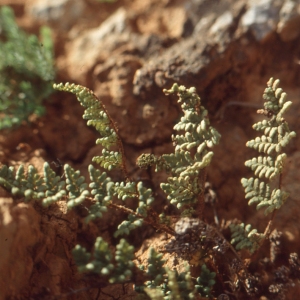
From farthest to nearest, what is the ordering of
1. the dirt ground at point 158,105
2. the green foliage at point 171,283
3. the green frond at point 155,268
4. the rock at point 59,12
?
1. the rock at point 59,12
2. the dirt ground at point 158,105
3. the green frond at point 155,268
4. the green foliage at point 171,283

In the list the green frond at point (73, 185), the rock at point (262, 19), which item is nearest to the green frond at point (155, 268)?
the green frond at point (73, 185)

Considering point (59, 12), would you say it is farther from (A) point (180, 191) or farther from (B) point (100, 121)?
(A) point (180, 191)

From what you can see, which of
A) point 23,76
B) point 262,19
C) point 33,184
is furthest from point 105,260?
point 262,19

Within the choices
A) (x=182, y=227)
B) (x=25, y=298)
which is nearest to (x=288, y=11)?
(x=182, y=227)

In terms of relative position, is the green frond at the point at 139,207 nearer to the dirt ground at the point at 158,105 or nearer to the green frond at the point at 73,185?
the green frond at the point at 73,185

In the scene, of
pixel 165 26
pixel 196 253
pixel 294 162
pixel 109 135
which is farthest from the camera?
pixel 165 26

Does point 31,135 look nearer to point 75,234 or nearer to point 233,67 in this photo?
point 75,234
